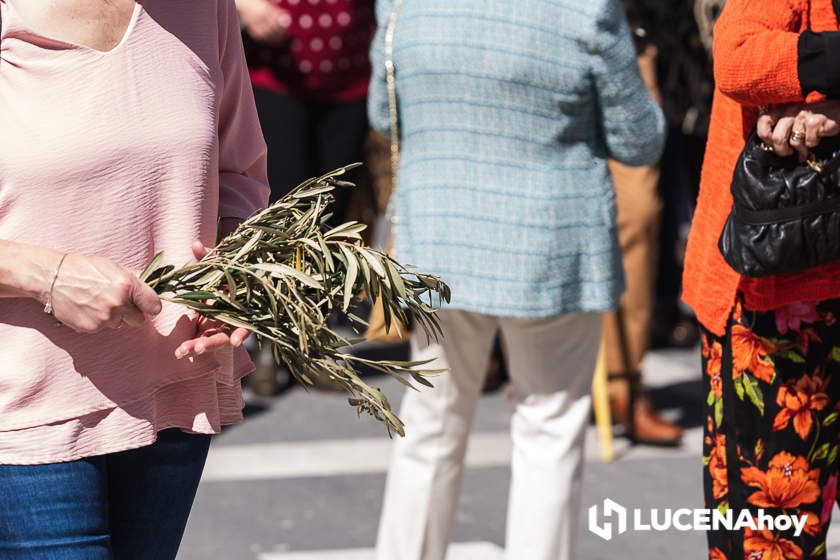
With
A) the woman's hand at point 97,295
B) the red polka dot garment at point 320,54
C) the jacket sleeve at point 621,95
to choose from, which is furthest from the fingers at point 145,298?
the red polka dot garment at point 320,54

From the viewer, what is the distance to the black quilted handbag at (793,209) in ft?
8.62

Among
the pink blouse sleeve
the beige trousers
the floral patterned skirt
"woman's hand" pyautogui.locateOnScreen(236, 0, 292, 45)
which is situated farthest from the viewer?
"woman's hand" pyautogui.locateOnScreen(236, 0, 292, 45)

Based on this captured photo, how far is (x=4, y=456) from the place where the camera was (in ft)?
6.48

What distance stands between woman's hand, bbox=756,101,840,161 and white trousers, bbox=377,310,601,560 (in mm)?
987

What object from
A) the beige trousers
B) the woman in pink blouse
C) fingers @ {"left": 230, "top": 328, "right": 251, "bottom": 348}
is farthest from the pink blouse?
the beige trousers

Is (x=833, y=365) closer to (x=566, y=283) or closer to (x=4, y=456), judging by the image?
(x=566, y=283)

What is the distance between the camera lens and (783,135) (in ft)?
8.57

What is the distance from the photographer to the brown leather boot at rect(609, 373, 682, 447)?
532 cm

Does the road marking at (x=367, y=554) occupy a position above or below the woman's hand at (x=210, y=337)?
below

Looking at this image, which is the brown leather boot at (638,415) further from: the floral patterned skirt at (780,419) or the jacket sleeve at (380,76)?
the floral patterned skirt at (780,419)

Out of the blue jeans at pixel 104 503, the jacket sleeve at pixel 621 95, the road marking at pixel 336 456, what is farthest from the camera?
the road marking at pixel 336 456

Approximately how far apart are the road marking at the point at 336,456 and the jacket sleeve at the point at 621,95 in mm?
1933

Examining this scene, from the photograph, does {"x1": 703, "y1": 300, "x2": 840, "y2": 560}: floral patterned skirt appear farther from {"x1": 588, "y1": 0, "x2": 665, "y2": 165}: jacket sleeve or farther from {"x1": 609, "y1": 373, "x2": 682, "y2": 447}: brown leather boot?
{"x1": 609, "y1": 373, "x2": 682, "y2": 447}: brown leather boot

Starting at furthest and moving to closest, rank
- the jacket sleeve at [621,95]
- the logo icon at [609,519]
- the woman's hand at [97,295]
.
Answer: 1. the logo icon at [609,519]
2. the jacket sleeve at [621,95]
3. the woman's hand at [97,295]
